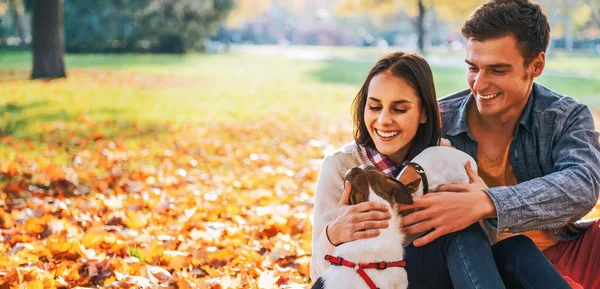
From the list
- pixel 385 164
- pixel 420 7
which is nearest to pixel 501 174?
pixel 385 164

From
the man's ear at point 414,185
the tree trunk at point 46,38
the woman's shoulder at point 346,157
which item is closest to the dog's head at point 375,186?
the man's ear at point 414,185

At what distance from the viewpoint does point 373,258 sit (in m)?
2.64

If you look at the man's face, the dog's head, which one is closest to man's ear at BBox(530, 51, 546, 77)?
the man's face

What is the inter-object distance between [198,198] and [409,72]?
3388 mm

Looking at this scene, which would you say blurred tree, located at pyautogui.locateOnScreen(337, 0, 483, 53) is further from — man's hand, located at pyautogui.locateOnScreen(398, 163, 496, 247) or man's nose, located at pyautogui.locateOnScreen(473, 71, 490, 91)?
man's hand, located at pyautogui.locateOnScreen(398, 163, 496, 247)

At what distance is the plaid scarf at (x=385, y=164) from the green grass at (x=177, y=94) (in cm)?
670

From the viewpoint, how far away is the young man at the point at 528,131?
10.1 feet

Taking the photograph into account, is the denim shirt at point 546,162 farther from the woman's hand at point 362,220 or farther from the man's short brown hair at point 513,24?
the woman's hand at point 362,220

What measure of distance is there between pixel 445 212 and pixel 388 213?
0.25 metres

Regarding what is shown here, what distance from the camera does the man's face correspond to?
3.33 meters

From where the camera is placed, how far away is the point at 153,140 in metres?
9.27

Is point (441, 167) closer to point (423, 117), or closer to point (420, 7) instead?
point (423, 117)

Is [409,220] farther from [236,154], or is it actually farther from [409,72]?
[236,154]

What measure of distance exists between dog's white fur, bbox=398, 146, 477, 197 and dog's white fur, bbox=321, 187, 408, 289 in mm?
273
